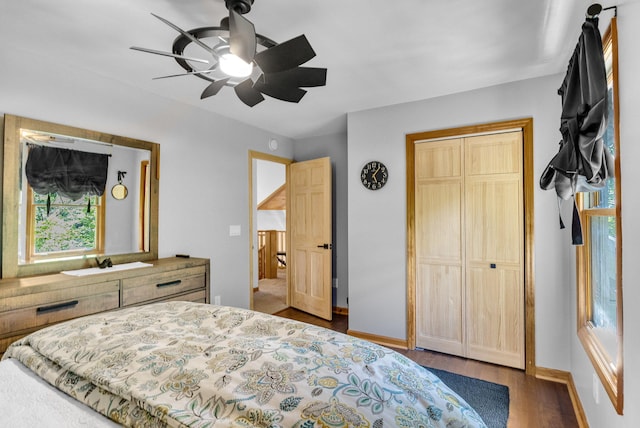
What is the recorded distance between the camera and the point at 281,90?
196cm

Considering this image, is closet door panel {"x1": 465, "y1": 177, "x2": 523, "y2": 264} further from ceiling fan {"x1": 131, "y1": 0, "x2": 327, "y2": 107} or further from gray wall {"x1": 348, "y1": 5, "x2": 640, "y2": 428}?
ceiling fan {"x1": 131, "y1": 0, "x2": 327, "y2": 107}

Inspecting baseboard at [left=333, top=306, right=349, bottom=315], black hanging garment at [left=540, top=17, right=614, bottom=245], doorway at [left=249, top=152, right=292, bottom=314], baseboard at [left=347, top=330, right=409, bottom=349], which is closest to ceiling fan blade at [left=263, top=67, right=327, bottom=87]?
black hanging garment at [left=540, top=17, right=614, bottom=245]

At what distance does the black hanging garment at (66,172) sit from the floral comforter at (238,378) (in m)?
1.46

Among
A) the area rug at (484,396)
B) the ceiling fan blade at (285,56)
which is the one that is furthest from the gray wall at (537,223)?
the ceiling fan blade at (285,56)

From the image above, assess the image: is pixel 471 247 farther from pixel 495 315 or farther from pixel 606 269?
pixel 606 269

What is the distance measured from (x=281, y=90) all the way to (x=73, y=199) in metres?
1.88

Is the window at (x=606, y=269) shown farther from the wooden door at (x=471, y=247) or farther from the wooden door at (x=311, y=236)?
the wooden door at (x=311, y=236)

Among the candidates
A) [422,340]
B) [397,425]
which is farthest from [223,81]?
[422,340]

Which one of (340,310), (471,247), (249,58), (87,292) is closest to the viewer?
(249,58)

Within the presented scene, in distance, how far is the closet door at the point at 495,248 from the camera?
109 inches

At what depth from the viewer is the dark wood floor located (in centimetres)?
212

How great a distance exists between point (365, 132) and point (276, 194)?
12.6ft

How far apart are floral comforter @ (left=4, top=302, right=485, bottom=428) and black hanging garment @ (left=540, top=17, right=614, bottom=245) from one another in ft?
4.01

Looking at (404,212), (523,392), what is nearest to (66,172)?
(404,212)
